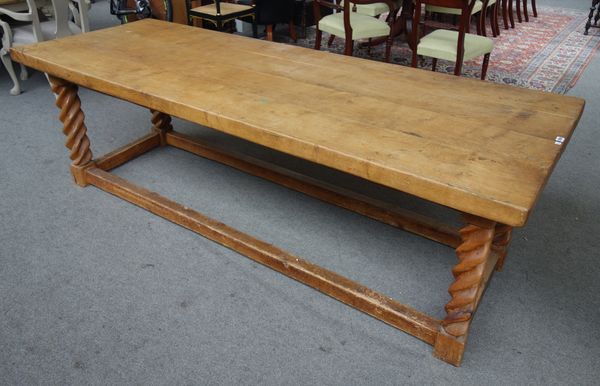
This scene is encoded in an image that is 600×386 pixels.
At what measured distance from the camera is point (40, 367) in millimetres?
1368

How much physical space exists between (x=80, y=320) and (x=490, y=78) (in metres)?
3.44

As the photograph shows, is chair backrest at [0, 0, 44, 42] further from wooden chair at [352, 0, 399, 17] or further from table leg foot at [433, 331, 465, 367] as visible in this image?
table leg foot at [433, 331, 465, 367]

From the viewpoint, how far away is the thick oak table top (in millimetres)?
1112

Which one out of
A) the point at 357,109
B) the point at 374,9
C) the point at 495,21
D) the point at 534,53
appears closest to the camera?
the point at 357,109

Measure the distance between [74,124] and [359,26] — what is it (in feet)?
7.70

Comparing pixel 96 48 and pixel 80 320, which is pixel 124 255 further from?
pixel 96 48

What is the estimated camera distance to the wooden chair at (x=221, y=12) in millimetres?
3969

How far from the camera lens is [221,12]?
4.06 m

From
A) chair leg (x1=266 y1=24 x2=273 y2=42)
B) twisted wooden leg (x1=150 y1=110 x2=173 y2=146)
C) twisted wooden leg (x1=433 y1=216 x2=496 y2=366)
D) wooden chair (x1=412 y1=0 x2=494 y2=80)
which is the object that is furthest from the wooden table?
chair leg (x1=266 y1=24 x2=273 y2=42)

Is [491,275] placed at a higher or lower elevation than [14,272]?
higher

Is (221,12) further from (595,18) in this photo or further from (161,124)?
(595,18)

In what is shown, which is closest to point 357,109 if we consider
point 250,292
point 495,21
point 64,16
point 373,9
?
point 250,292

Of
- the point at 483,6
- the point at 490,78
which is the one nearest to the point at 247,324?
the point at 490,78

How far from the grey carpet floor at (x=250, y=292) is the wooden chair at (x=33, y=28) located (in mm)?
1305
